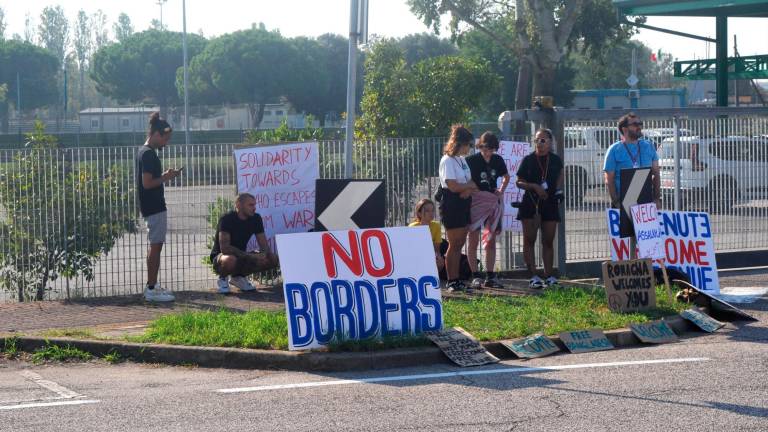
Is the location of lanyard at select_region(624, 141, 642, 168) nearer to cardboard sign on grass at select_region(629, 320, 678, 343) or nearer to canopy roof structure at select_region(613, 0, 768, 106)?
cardboard sign on grass at select_region(629, 320, 678, 343)

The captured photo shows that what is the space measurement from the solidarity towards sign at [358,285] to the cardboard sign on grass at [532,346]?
2.19 feet

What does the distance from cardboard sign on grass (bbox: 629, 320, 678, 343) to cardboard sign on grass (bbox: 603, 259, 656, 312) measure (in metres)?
0.62

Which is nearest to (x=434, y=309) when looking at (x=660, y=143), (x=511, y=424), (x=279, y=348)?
(x=279, y=348)

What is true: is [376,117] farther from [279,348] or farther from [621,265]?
[279,348]

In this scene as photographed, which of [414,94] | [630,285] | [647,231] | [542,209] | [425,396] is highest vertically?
[414,94]

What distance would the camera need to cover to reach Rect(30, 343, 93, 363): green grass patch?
8.90 m

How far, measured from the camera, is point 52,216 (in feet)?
38.8

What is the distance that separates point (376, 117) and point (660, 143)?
8173 mm

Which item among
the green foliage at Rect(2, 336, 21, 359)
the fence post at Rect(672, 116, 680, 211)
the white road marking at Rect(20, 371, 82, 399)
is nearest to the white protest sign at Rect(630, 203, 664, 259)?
the fence post at Rect(672, 116, 680, 211)

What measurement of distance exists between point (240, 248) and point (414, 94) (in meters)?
10.2

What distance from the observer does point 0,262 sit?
38.2 ft

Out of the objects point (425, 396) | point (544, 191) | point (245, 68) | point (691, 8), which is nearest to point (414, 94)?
point (544, 191)

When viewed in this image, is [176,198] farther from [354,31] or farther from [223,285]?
[354,31]

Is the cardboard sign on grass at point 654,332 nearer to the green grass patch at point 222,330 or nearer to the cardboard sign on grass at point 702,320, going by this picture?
the cardboard sign on grass at point 702,320
